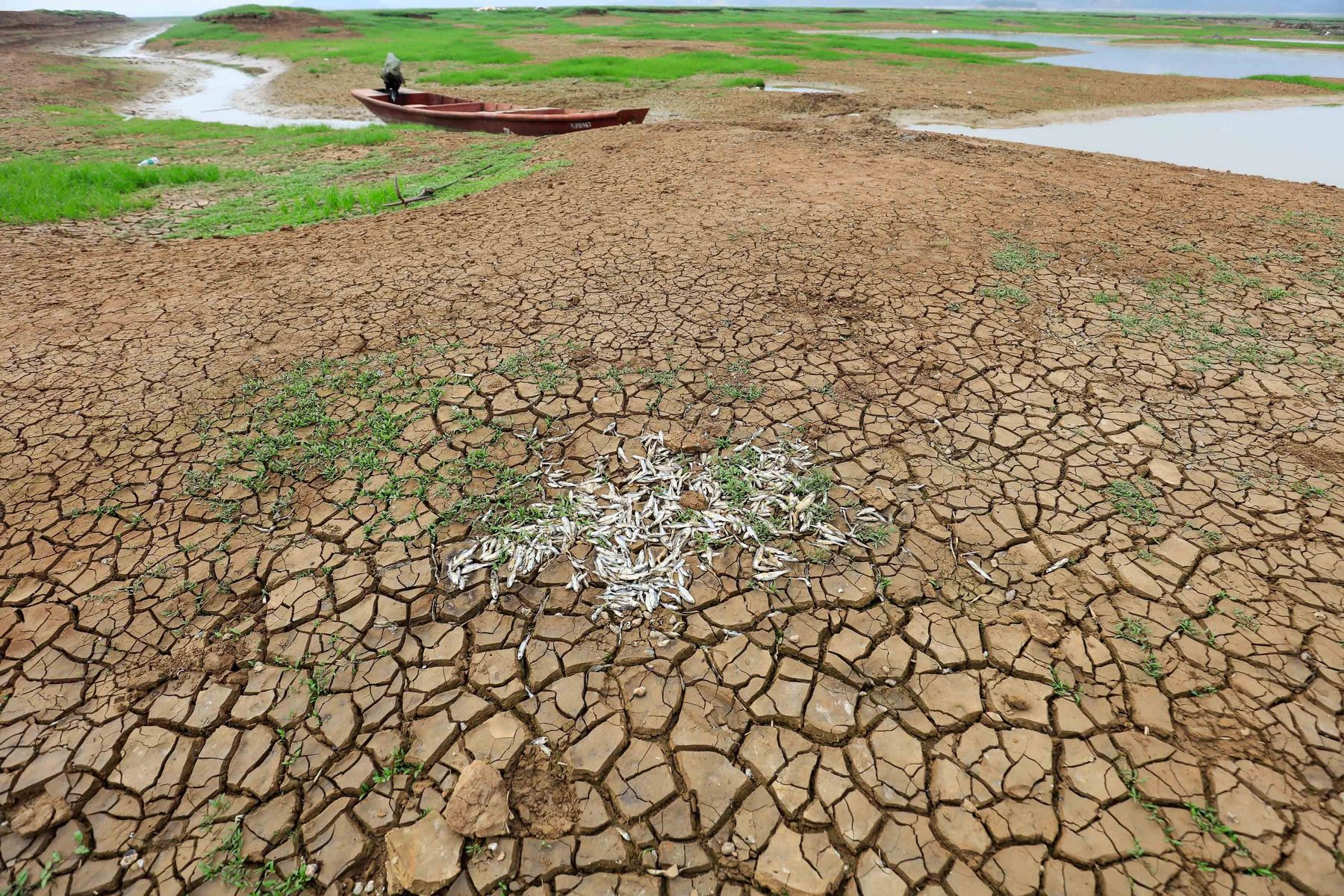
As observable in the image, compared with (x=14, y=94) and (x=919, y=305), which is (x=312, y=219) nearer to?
(x=919, y=305)

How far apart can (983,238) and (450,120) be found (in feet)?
39.4

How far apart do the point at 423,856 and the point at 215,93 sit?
99.2 feet

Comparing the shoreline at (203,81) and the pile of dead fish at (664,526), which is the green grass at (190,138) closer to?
the shoreline at (203,81)

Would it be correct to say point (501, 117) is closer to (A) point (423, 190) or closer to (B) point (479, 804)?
(A) point (423, 190)

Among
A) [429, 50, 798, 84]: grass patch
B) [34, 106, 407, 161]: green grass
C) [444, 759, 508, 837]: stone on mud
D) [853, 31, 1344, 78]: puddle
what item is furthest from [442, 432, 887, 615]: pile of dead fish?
[853, 31, 1344, 78]: puddle

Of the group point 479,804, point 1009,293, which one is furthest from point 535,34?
point 479,804

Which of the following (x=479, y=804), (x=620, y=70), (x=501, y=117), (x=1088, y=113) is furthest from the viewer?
(x=620, y=70)

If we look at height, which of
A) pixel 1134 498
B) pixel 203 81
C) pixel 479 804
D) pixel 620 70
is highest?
pixel 620 70

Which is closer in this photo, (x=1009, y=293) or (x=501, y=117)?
(x=1009, y=293)

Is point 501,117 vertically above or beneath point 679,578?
above

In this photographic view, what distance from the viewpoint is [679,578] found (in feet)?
10.4

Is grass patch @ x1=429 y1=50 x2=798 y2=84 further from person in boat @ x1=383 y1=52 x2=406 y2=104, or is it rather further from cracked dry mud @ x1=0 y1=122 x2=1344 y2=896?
cracked dry mud @ x1=0 y1=122 x2=1344 y2=896

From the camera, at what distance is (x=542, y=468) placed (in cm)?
389

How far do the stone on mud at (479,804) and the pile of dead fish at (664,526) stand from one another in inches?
34.9
